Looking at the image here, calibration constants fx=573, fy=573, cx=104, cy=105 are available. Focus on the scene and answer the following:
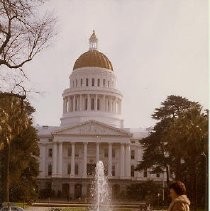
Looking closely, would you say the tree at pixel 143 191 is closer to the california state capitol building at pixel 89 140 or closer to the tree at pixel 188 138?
the tree at pixel 188 138

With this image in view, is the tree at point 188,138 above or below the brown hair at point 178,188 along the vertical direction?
above

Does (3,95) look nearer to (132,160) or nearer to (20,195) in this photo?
(20,195)

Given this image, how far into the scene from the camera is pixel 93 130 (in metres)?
71.2

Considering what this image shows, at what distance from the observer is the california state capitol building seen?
230 ft

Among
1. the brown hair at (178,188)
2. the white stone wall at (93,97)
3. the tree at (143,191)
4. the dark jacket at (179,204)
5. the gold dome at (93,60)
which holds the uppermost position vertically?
the gold dome at (93,60)

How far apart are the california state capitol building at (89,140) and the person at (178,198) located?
58.8 meters

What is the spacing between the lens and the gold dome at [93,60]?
77.5 m

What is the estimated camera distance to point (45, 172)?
73438 mm

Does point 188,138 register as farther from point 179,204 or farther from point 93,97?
point 93,97

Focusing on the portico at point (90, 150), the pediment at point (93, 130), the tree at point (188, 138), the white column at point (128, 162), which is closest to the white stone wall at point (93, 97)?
the portico at point (90, 150)

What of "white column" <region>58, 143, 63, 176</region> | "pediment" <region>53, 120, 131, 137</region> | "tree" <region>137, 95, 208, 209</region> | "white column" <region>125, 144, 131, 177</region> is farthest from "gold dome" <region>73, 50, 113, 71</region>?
"tree" <region>137, 95, 208, 209</region>

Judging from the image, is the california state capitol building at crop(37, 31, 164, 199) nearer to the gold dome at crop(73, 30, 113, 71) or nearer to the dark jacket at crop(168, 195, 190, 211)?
the gold dome at crop(73, 30, 113, 71)

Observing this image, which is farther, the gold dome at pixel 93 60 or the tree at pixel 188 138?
the gold dome at pixel 93 60

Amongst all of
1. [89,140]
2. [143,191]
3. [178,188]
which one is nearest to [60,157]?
[89,140]
